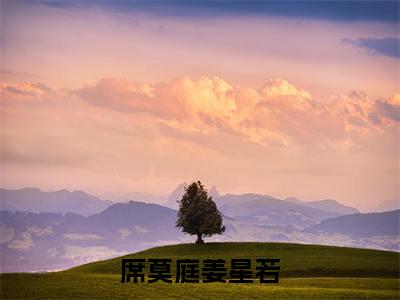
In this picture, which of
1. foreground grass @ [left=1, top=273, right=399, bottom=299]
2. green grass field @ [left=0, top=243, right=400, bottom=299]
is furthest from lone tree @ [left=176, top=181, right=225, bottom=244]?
foreground grass @ [left=1, top=273, right=399, bottom=299]

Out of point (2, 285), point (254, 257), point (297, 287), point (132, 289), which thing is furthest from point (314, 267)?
point (2, 285)

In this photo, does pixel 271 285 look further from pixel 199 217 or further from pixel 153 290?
pixel 199 217

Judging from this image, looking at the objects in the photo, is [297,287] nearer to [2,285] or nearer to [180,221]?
[2,285]

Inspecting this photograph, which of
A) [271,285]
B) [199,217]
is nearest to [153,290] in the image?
[271,285]

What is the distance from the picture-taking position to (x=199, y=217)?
123625 mm

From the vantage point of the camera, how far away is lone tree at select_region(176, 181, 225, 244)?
12281 centimetres

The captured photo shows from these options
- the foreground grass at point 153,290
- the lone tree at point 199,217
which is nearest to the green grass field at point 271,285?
the foreground grass at point 153,290

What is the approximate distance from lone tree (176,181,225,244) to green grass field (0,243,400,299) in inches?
468

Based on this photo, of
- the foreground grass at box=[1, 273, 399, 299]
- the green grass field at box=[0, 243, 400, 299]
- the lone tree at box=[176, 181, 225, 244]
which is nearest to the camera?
the foreground grass at box=[1, 273, 399, 299]

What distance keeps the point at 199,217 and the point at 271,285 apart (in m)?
50.2

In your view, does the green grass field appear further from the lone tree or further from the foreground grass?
the lone tree

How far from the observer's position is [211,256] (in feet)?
352

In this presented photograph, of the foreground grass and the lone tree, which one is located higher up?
the lone tree

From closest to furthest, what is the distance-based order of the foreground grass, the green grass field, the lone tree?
the foreground grass, the green grass field, the lone tree
